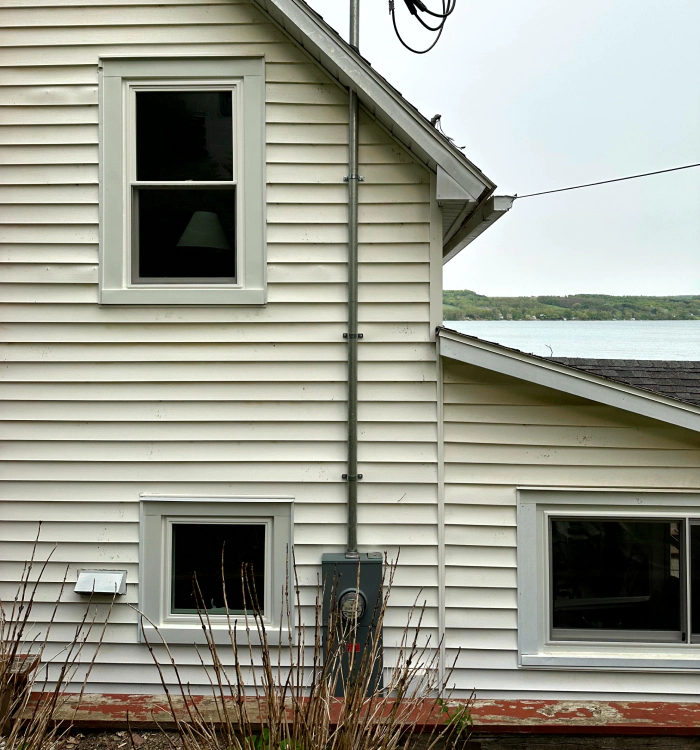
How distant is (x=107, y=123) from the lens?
4555 mm

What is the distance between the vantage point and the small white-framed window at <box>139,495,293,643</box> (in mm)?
4562

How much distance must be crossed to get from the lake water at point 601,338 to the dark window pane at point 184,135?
424 centimetres

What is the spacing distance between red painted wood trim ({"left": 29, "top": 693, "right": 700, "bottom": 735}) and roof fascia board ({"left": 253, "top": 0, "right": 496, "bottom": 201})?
3253mm

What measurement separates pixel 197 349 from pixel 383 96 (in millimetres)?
2021

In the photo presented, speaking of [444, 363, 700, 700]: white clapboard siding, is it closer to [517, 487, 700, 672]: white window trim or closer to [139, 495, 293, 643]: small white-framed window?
[517, 487, 700, 672]: white window trim

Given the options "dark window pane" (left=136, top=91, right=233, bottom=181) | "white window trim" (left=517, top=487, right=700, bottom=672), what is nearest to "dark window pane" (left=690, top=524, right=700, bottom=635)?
"white window trim" (left=517, top=487, right=700, bottom=672)

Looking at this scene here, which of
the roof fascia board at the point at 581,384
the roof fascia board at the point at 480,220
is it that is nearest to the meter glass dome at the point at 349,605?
the roof fascia board at the point at 581,384

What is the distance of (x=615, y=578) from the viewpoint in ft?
15.0

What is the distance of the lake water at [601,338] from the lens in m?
9.11

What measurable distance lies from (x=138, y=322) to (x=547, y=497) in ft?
9.78

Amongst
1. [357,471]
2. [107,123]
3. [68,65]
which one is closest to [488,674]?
[357,471]

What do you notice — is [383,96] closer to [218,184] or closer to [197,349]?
[218,184]

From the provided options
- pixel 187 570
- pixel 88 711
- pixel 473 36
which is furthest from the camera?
pixel 473 36

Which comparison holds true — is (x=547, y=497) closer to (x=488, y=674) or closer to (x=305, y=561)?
(x=488, y=674)
